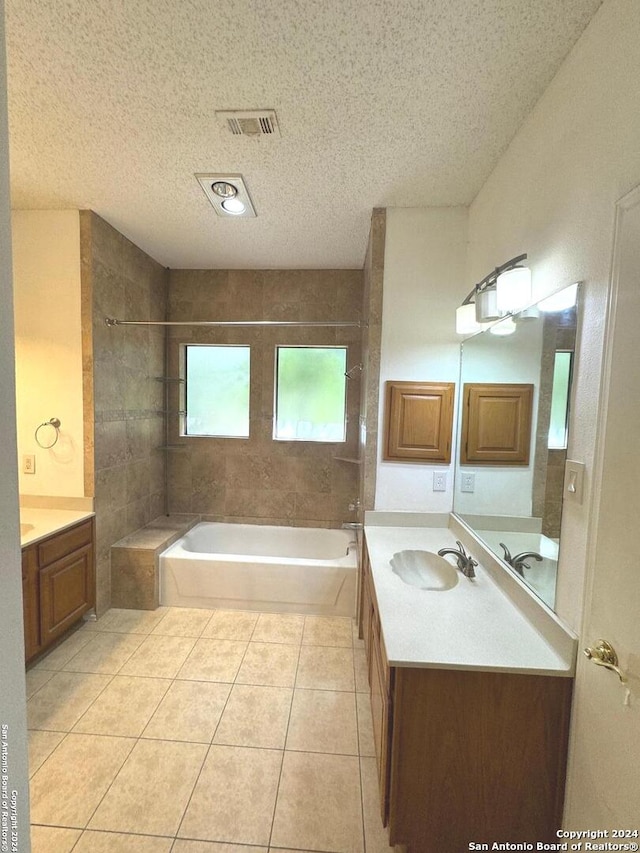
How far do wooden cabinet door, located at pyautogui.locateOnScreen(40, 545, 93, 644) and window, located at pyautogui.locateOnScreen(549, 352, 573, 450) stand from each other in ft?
8.83

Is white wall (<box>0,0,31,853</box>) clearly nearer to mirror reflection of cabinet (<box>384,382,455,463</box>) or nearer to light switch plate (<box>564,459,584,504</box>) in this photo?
light switch plate (<box>564,459,584,504</box>)

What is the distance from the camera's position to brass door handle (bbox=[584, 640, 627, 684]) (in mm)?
891

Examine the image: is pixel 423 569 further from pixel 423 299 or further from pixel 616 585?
pixel 423 299

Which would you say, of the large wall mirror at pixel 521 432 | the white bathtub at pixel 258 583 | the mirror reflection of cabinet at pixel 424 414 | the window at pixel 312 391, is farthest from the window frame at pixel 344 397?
the large wall mirror at pixel 521 432

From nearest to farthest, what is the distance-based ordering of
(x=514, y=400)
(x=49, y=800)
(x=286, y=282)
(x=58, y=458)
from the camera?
(x=49, y=800) → (x=514, y=400) → (x=58, y=458) → (x=286, y=282)

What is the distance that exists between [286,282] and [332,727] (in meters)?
3.26

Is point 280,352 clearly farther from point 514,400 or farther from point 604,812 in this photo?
point 604,812

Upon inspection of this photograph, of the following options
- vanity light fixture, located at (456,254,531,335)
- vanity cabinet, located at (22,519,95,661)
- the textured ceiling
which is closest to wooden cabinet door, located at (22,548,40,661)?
vanity cabinet, located at (22,519,95,661)

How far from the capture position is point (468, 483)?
2.03m

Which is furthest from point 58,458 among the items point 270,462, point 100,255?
point 270,462

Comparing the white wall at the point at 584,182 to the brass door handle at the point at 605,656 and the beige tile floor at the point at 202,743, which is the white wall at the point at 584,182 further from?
the beige tile floor at the point at 202,743

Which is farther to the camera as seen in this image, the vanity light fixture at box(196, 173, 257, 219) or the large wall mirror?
the vanity light fixture at box(196, 173, 257, 219)

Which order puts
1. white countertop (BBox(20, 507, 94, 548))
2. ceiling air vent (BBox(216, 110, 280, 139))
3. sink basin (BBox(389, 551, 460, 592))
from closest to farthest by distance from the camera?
1. ceiling air vent (BBox(216, 110, 280, 139))
2. sink basin (BBox(389, 551, 460, 592))
3. white countertop (BBox(20, 507, 94, 548))

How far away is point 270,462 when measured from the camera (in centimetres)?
341
